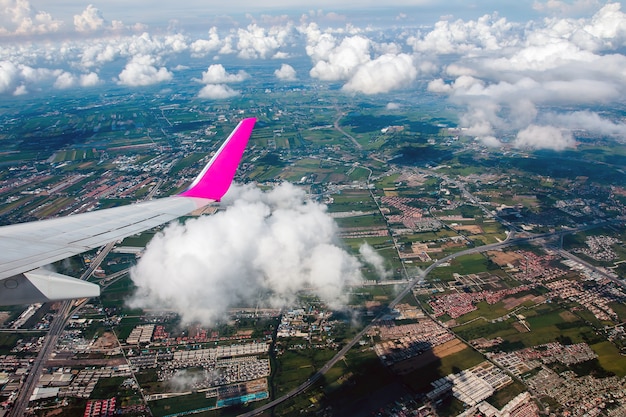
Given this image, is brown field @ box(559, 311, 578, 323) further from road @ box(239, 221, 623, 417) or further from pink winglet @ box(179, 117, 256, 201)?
pink winglet @ box(179, 117, 256, 201)

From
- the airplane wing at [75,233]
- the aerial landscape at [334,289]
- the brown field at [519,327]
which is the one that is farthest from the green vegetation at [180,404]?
the brown field at [519,327]

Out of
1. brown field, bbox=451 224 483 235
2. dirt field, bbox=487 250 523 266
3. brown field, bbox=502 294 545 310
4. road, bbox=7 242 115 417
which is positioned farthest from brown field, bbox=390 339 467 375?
brown field, bbox=451 224 483 235

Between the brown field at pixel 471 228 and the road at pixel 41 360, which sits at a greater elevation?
the road at pixel 41 360

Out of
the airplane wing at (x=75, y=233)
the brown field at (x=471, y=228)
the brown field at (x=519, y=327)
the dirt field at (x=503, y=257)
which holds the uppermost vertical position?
the airplane wing at (x=75, y=233)

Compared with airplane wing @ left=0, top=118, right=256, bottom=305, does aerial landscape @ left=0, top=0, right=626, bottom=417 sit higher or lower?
lower

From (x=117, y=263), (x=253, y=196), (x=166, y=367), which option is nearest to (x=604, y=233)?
(x=253, y=196)

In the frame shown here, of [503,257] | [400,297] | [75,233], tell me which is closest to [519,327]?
[400,297]

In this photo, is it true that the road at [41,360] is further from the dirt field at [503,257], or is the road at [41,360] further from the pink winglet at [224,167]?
the dirt field at [503,257]
